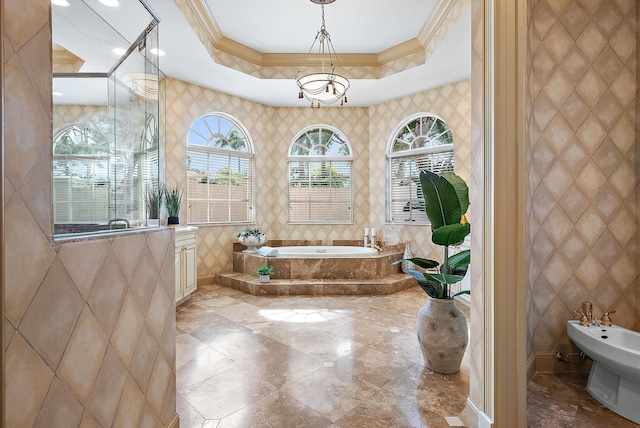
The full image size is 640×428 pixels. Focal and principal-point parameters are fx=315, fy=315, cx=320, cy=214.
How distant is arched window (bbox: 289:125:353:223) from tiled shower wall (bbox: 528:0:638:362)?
3852 mm

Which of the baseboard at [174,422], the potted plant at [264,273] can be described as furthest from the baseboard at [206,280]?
the baseboard at [174,422]

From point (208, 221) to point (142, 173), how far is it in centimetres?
358

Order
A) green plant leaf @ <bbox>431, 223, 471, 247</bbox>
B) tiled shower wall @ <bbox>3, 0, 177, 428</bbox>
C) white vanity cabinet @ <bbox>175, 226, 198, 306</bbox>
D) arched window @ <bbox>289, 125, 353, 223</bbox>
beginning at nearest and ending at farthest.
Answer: tiled shower wall @ <bbox>3, 0, 177, 428</bbox> < green plant leaf @ <bbox>431, 223, 471, 247</bbox> < white vanity cabinet @ <bbox>175, 226, 198, 306</bbox> < arched window @ <bbox>289, 125, 353, 223</bbox>

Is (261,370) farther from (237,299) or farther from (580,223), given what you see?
A: (580,223)

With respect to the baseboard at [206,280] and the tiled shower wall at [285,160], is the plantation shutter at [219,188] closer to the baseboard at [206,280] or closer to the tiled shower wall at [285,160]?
the tiled shower wall at [285,160]

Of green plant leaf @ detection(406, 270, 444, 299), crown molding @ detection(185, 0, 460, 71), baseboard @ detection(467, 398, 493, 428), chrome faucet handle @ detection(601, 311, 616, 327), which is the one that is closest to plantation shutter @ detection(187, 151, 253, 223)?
crown molding @ detection(185, 0, 460, 71)

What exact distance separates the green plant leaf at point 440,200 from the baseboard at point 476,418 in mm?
1064

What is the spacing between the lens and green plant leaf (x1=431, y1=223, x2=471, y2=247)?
6.53ft

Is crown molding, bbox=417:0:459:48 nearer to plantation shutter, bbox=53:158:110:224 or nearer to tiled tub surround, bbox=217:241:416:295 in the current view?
tiled tub surround, bbox=217:241:416:295

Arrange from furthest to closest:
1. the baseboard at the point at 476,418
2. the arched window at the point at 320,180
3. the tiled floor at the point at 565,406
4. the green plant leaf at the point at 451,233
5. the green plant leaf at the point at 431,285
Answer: the arched window at the point at 320,180 → the green plant leaf at the point at 431,285 → the green plant leaf at the point at 451,233 → the tiled floor at the point at 565,406 → the baseboard at the point at 476,418

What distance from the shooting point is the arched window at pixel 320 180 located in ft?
19.5

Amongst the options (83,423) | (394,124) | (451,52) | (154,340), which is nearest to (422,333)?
(154,340)

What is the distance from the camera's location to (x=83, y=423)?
38.2 inches

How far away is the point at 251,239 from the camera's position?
5113 mm
